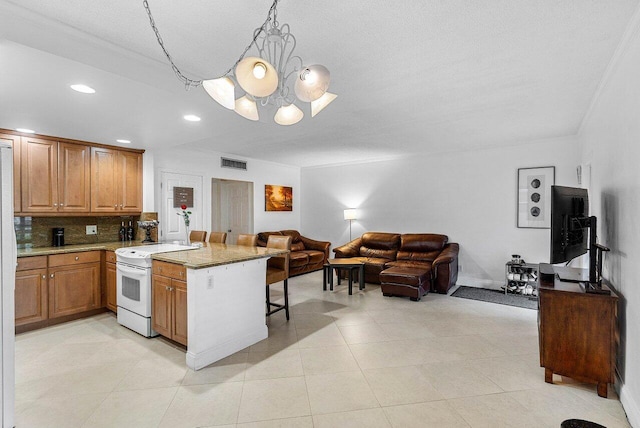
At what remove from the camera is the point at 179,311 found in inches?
113

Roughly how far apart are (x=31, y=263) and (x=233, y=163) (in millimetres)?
3493

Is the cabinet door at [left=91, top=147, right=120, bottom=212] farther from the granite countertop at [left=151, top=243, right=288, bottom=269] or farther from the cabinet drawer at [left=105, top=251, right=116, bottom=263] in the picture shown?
the granite countertop at [left=151, top=243, right=288, bottom=269]

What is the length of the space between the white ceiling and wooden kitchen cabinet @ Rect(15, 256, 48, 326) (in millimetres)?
1564

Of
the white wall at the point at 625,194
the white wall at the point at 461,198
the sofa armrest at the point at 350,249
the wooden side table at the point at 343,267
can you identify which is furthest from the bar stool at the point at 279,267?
the white wall at the point at 461,198

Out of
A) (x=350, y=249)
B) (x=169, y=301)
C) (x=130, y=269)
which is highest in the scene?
(x=130, y=269)

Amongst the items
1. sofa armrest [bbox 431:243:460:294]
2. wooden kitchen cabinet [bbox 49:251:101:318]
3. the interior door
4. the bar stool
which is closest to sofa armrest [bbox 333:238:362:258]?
sofa armrest [bbox 431:243:460:294]

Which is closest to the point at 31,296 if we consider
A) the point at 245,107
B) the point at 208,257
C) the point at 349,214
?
the point at 208,257

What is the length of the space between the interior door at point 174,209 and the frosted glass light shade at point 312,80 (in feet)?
13.7

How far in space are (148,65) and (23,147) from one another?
2.77 m

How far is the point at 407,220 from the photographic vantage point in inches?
252

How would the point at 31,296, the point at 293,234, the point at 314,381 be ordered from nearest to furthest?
the point at 314,381 < the point at 31,296 < the point at 293,234

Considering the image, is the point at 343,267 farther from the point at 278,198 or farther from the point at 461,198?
the point at 278,198

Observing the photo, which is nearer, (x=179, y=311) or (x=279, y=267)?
(x=179, y=311)

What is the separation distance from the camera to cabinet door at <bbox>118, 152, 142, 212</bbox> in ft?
14.9
